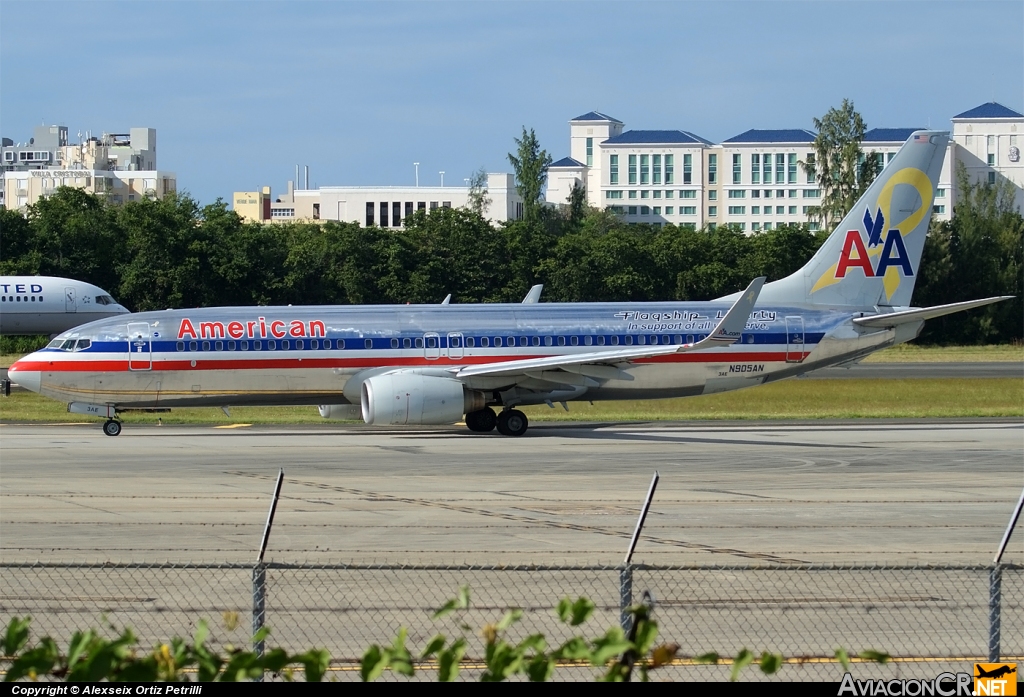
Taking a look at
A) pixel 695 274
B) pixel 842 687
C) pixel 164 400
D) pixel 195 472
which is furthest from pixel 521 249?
pixel 842 687

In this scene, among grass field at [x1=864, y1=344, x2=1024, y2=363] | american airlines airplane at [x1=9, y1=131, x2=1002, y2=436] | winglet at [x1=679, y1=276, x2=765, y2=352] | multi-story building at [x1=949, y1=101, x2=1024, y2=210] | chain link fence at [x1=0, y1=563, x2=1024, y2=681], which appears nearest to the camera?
chain link fence at [x1=0, y1=563, x2=1024, y2=681]

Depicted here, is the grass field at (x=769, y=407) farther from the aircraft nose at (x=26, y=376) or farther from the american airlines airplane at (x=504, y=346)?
the aircraft nose at (x=26, y=376)

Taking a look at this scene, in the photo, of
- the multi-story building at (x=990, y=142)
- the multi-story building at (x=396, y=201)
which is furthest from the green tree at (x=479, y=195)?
the multi-story building at (x=990, y=142)

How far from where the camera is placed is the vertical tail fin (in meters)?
37.8

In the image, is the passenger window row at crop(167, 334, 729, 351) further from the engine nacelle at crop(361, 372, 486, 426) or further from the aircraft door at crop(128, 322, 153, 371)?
the engine nacelle at crop(361, 372, 486, 426)

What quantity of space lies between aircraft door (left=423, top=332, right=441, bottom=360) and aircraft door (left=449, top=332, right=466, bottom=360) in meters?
0.32

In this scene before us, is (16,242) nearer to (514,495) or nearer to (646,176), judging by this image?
(514,495)

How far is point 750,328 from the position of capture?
36156 mm

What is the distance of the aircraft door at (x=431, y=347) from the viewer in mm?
34906

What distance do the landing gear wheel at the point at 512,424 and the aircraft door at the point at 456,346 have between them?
6.50 feet

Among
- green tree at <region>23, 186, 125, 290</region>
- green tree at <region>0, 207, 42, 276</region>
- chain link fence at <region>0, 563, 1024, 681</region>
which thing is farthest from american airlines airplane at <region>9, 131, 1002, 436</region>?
green tree at <region>0, 207, 42, 276</region>

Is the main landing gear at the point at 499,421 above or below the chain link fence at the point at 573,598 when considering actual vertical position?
below

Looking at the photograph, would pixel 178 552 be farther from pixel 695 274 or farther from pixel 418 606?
pixel 695 274

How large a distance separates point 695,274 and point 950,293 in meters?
21.6
